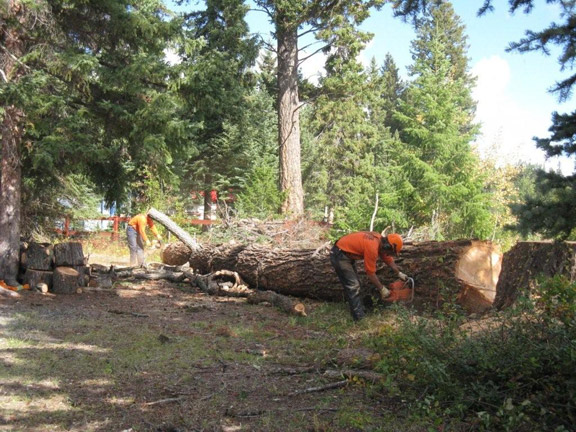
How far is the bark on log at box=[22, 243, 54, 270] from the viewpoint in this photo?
9.85m

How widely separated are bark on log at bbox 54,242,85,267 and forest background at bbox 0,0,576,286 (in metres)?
0.84

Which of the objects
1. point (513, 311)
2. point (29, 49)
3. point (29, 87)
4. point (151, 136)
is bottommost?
point (513, 311)

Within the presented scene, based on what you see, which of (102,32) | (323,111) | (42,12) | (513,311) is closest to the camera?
(513,311)

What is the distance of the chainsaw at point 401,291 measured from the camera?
761 cm

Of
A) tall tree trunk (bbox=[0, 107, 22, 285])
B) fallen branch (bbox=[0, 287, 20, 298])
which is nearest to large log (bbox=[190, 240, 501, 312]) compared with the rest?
fallen branch (bbox=[0, 287, 20, 298])

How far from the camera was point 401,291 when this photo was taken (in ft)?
25.3

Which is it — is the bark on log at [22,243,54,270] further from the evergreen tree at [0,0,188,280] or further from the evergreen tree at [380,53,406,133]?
the evergreen tree at [380,53,406,133]

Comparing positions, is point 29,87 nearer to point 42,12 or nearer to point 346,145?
point 42,12

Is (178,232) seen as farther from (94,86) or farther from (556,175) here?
(556,175)

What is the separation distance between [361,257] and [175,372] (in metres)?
3.48

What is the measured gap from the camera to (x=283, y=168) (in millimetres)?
18797

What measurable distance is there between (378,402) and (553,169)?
2.51 metres

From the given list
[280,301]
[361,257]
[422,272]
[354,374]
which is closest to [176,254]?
[280,301]

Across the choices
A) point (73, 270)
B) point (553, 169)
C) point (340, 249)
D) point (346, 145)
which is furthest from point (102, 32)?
point (346, 145)
